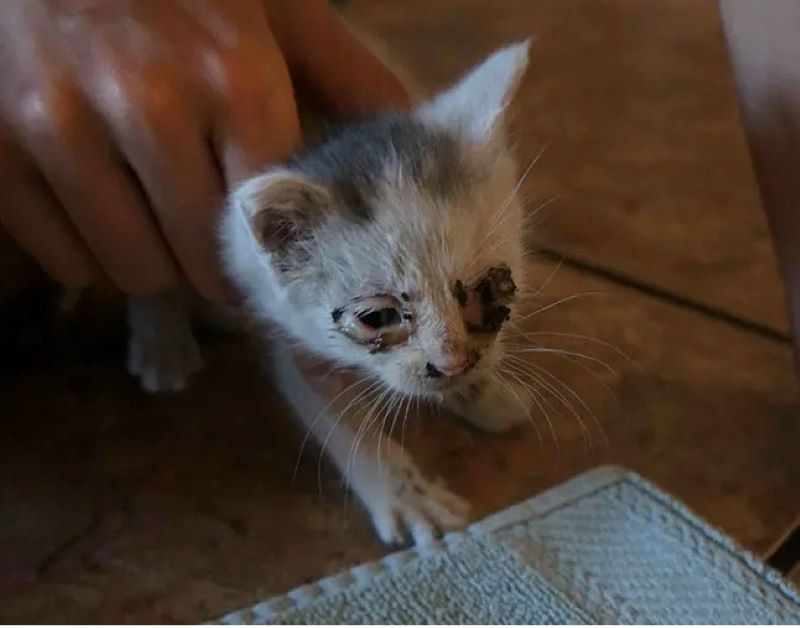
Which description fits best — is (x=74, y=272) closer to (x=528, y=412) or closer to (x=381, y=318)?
(x=381, y=318)

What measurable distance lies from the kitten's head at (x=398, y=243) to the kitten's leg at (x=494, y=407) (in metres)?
0.10

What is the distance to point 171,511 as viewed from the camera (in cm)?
86

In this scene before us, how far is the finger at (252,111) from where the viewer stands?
79 centimetres

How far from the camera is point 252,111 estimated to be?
80cm

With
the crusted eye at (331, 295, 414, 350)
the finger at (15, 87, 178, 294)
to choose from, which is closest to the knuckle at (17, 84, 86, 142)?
the finger at (15, 87, 178, 294)

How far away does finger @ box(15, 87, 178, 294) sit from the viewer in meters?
0.78

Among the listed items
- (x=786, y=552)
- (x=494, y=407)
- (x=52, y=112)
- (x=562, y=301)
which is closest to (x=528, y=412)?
(x=494, y=407)

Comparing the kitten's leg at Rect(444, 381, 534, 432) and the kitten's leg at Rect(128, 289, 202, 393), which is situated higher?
the kitten's leg at Rect(128, 289, 202, 393)

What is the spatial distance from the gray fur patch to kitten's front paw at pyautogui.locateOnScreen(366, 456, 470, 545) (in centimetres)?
23

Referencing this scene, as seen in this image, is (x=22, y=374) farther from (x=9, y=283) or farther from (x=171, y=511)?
(x=171, y=511)

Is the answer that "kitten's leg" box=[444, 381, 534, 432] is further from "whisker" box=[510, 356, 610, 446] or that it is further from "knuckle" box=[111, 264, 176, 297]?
"knuckle" box=[111, 264, 176, 297]

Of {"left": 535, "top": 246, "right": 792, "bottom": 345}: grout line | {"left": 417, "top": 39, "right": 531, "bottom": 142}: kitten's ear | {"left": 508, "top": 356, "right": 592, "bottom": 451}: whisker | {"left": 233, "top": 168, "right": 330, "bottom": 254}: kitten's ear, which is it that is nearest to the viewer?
{"left": 233, "top": 168, "right": 330, "bottom": 254}: kitten's ear

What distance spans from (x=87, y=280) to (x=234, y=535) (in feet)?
0.80

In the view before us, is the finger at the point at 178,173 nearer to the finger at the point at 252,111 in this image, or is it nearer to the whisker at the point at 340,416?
the finger at the point at 252,111
